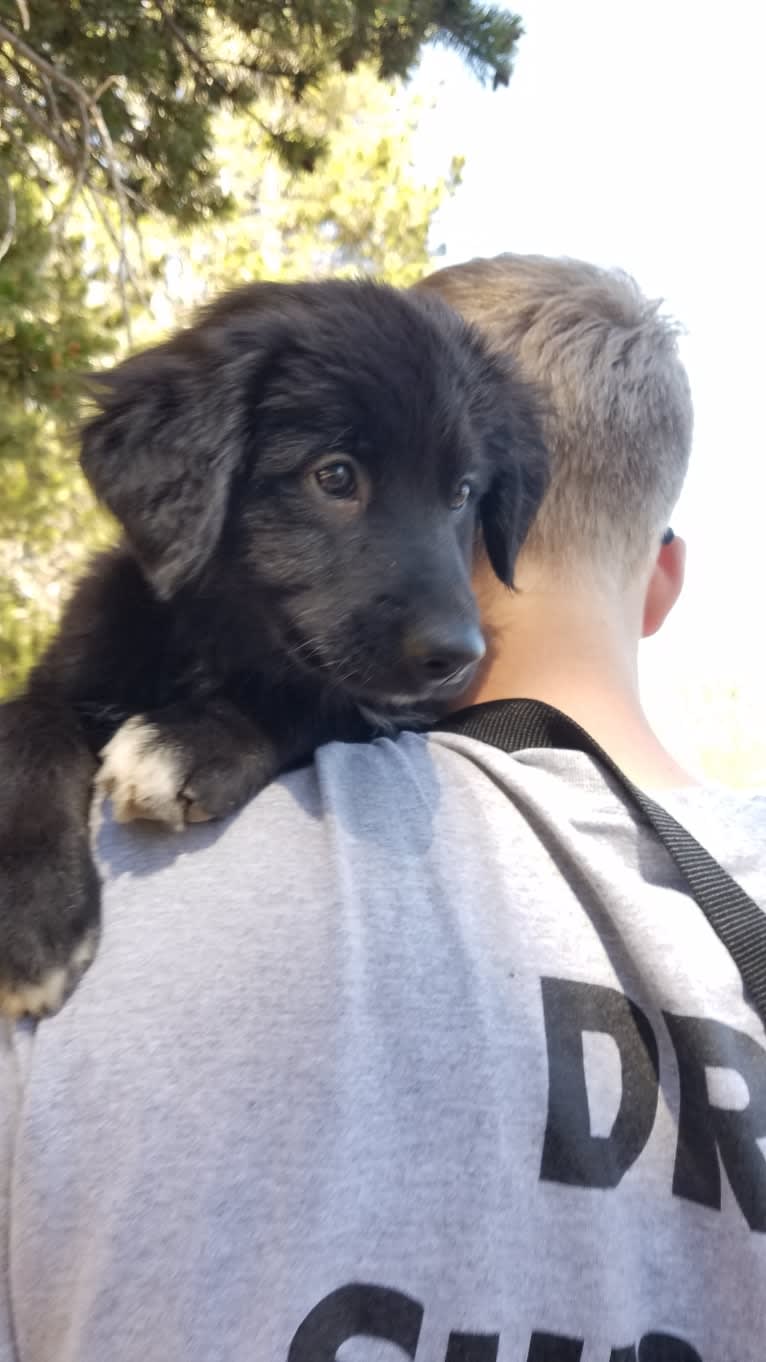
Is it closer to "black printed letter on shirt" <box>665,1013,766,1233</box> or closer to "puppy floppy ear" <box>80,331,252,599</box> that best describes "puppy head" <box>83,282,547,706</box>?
"puppy floppy ear" <box>80,331,252,599</box>

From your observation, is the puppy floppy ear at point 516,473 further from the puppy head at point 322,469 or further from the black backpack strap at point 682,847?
the black backpack strap at point 682,847

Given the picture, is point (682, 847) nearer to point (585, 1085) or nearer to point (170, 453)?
point (585, 1085)

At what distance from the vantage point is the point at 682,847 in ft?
4.31

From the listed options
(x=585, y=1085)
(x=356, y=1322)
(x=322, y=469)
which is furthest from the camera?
(x=322, y=469)

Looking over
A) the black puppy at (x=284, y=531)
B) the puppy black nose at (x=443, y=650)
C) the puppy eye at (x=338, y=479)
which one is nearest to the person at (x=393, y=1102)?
the puppy black nose at (x=443, y=650)

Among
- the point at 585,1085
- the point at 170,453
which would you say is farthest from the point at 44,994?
the point at 170,453

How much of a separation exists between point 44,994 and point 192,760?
0.44m

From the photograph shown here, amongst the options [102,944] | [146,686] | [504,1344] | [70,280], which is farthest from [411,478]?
[70,280]

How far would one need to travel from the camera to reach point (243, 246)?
718 cm

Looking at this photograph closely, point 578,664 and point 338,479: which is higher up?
point 338,479

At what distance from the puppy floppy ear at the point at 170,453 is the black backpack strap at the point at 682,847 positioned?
1.82 ft

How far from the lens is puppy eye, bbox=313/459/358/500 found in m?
1.93

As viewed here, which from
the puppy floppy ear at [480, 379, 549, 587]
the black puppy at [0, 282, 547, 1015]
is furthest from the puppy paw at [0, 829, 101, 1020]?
the puppy floppy ear at [480, 379, 549, 587]

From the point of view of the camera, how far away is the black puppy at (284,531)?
177 centimetres
